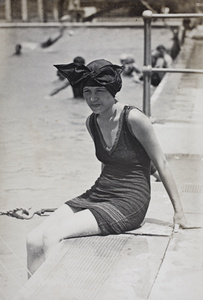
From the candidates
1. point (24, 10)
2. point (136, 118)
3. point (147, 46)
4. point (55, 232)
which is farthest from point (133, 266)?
point (24, 10)

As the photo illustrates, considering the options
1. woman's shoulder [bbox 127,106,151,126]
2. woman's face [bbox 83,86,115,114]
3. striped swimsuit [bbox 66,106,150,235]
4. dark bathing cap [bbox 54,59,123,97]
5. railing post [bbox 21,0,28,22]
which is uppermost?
dark bathing cap [bbox 54,59,123,97]

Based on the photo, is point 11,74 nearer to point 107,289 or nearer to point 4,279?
point 4,279

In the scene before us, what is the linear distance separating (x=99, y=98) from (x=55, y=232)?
2.34 feet

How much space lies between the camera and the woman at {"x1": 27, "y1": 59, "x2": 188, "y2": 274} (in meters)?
3.22

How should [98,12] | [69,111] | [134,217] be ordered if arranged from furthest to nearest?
[98,12], [69,111], [134,217]

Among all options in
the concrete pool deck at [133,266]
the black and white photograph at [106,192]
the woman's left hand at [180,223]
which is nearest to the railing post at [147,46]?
the black and white photograph at [106,192]

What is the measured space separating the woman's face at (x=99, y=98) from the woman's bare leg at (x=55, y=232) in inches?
21.1

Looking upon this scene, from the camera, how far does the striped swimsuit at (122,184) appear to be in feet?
10.8

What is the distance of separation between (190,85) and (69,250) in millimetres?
6295

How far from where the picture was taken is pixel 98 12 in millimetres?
30594

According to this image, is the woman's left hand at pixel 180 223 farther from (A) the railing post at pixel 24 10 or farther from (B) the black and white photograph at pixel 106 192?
(A) the railing post at pixel 24 10

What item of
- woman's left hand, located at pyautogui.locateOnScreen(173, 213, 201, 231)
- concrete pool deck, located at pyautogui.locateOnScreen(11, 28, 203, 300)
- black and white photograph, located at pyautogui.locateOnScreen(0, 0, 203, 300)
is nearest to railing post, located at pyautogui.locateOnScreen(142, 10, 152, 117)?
black and white photograph, located at pyautogui.locateOnScreen(0, 0, 203, 300)

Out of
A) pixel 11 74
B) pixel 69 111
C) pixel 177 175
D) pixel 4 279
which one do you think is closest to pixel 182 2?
pixel 11 74

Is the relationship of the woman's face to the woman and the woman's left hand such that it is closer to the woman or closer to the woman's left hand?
the woman
